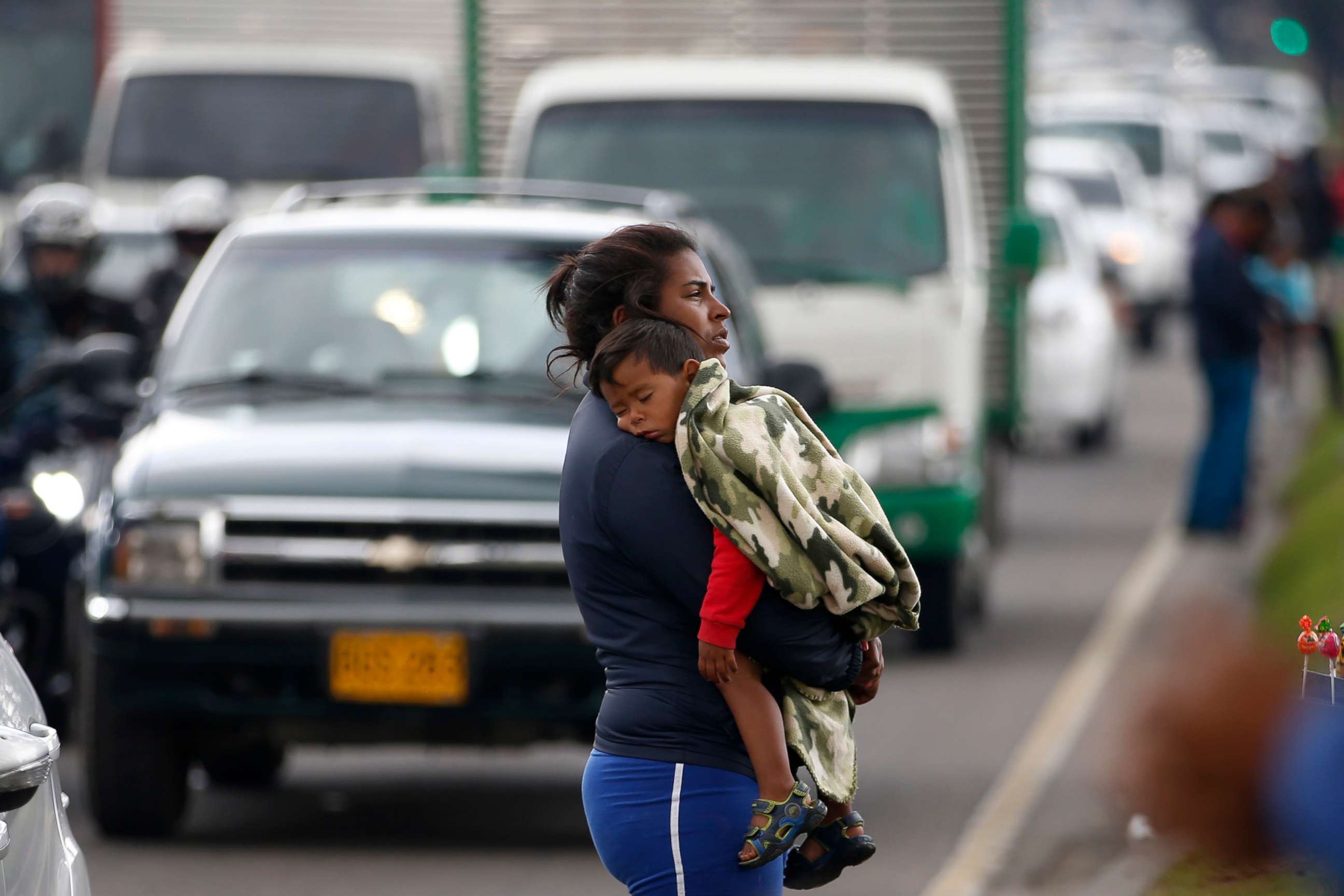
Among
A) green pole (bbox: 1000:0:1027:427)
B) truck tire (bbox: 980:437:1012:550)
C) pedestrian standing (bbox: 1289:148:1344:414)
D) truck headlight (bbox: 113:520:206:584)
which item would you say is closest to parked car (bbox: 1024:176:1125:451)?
truck tire (bbox: 980:437:1012:550)

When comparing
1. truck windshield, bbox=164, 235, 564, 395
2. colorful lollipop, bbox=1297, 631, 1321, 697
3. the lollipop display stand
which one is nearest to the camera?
the lollipop display stand

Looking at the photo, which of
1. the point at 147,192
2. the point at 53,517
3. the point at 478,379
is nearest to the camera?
the point at 478,379

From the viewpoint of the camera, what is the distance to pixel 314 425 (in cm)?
742

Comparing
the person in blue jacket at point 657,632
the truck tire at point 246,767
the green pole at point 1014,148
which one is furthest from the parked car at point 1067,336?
the person in blue jacket at point 657,632

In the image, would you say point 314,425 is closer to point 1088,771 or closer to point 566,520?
point 1088,771

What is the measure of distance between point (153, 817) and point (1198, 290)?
28.1ft

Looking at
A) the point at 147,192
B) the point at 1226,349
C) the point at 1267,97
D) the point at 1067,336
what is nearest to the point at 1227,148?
the point at 1267,97

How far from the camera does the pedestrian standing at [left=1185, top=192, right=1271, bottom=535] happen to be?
14.4 meters

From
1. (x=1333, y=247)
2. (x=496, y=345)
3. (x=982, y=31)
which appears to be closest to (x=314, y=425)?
(x=496, y=345)

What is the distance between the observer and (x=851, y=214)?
11.3 metres

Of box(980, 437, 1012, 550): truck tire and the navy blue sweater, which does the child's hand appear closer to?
the navy blue sweater

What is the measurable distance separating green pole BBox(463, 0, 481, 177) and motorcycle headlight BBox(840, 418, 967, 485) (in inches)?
140

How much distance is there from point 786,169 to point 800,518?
798 cm

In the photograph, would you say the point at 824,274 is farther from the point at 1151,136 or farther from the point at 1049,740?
the point at 1151,136
